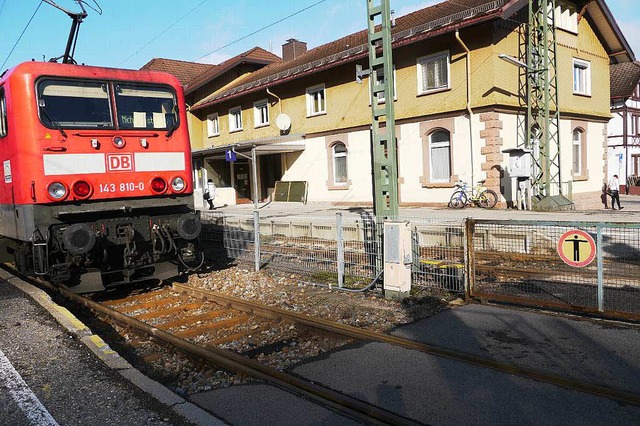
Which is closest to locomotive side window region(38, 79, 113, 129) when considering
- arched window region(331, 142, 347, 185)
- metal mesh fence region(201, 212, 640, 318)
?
metal mesh fence region(201, 212, 640, 318)

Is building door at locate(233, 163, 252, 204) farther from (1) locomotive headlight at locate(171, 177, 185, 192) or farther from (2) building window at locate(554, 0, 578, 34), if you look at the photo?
(1) locomotive headlight at locate(171, 177, 185, 192)

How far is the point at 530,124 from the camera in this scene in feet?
59.9

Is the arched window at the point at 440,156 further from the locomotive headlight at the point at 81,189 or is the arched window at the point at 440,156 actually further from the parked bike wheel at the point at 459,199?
the locomotive headlight at the point at 81,189

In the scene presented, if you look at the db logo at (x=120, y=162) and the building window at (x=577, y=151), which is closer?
the db logo at (x=120, y=162)

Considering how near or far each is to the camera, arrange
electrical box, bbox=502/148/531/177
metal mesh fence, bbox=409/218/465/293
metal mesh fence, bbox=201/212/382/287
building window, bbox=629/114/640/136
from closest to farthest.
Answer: metal mesh fence, bbox=409/218/465/293 → metal mesh fence, bbox=201/212/382/287 → electrical box, bbox=502/148/531/177 → building window, bbox=629/114/640/136

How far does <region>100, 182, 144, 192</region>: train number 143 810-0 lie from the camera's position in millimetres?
7715

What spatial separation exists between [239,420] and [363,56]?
57.2 feet

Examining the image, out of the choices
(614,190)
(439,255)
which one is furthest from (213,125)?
(439,255)

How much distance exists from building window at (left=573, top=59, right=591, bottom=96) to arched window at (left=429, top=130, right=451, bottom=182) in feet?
22.2

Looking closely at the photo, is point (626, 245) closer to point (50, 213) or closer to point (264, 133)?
point (50, 213)

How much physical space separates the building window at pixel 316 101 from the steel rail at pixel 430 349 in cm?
1625

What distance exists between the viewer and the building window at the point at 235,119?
2841cm

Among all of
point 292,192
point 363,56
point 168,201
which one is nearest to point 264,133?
point 292,192

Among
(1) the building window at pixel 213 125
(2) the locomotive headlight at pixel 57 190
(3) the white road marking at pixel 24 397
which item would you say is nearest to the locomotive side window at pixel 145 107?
(2) the locomotive headlight at pixel 57 190
